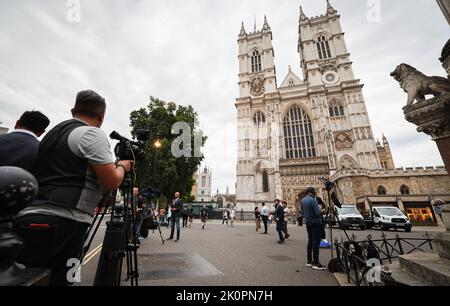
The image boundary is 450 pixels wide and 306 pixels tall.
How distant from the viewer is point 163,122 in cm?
2177

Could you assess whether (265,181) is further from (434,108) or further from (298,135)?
(434,108)

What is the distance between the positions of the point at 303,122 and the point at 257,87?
36.6ft

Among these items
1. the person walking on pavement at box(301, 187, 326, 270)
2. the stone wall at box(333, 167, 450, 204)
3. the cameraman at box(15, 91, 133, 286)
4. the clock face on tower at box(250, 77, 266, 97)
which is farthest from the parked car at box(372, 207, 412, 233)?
the clock face on tower at box(250, 77, 266, 97)

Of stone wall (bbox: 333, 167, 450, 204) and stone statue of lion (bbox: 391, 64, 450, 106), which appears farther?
stone wall (bbox: 333, 167, 450, 204)

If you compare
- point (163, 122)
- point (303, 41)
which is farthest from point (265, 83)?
point (163, 122)

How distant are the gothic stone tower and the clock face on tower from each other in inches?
7.6

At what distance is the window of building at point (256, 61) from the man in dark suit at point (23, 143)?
42576 millimetres

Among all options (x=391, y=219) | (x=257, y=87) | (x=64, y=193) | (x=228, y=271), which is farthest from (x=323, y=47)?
(x=64, y=193)

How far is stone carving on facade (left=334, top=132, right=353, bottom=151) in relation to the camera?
1215 inches

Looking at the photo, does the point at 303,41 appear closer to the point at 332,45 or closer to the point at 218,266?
the point at 332,45

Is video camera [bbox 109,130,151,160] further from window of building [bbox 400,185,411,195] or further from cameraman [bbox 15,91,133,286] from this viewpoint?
window of building [bbox 400,185,411,195]

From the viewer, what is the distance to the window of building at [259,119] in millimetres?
35969
